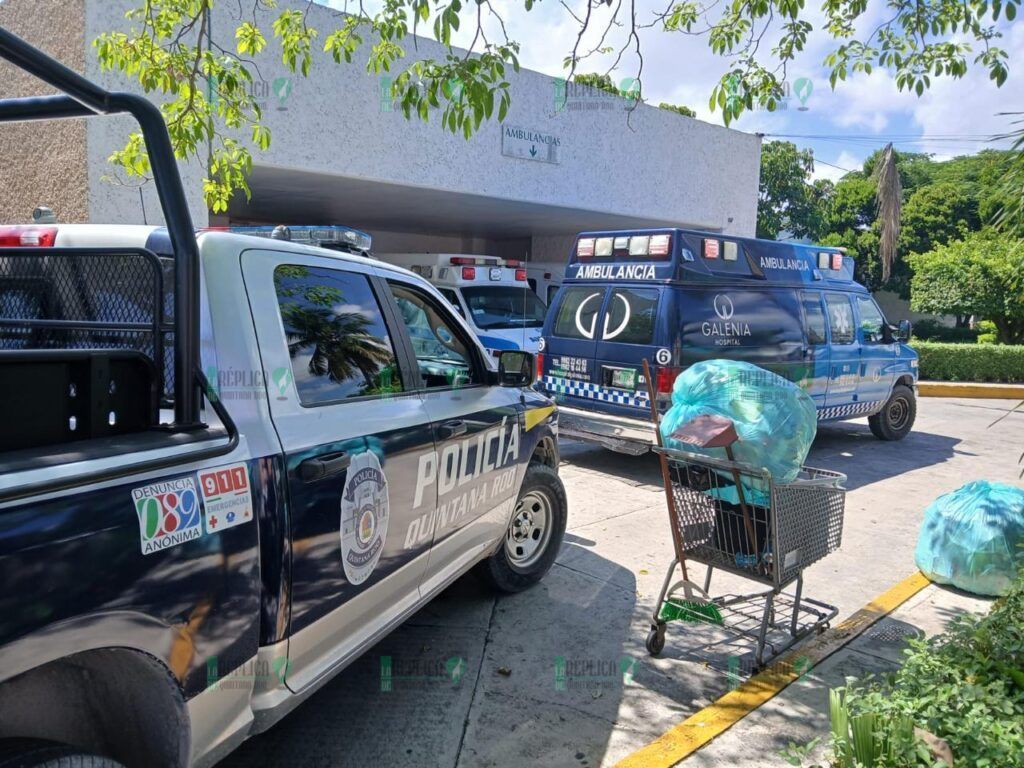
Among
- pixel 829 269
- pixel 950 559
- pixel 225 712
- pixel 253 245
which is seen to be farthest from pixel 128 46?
pixel 829 269

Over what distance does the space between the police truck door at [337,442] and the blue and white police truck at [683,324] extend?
13.7 feet

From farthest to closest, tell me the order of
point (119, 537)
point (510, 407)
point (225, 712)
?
point (510, 407)
point (225, 712)
point (119, 537)

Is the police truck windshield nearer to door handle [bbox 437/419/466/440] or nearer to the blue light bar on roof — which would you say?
the blue light bar on roof

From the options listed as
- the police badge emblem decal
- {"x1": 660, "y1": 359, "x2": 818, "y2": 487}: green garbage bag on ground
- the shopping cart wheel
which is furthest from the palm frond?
the police badge emblem decal

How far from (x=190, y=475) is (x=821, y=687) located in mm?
2994

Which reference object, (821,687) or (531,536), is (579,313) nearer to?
(531,536)

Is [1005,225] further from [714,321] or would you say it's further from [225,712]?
[714,321]

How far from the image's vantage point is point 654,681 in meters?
3.62

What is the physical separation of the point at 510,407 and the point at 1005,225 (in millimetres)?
2471

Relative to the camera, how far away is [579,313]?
26.6 ft

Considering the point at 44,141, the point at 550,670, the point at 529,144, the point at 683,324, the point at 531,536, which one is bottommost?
the point at 550,670

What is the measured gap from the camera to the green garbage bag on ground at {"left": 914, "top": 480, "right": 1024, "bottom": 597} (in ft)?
14.7

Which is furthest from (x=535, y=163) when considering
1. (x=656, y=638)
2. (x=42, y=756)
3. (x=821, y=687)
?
(x=42, y=756)

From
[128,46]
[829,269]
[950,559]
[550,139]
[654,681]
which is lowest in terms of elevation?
[654,681]
